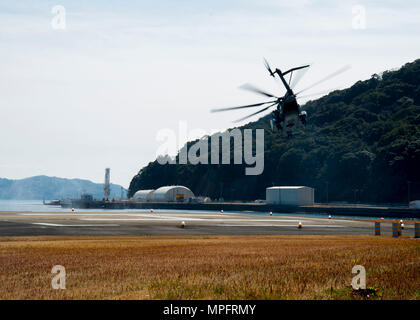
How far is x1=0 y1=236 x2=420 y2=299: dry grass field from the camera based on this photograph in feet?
42.9

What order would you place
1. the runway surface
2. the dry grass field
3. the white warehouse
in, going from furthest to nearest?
1. the white warehouse
2. the runway surface
3. the dry grass field

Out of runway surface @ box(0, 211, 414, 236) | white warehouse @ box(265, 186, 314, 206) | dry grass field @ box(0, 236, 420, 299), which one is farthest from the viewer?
white warehouse @ box(265, 186, 314, 206)

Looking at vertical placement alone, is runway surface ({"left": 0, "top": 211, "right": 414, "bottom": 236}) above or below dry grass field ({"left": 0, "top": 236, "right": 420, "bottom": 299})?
below

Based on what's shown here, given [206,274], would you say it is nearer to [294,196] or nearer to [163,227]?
[163,227]

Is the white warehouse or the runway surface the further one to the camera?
the white warehouse

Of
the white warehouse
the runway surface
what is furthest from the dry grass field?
the white warehouse

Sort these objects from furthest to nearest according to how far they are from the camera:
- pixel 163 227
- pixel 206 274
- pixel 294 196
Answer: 1. pixel 294 196
2. pixel 163 227
3. pixel 206 274

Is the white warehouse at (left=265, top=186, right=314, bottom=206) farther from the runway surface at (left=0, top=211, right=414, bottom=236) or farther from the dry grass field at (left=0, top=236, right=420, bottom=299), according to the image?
the dry grass field at (left=0, top=236, right=420, bottom=299)

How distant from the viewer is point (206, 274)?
16.6 m

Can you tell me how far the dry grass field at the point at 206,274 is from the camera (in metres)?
13.1

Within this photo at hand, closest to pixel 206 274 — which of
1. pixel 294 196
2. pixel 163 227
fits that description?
pixel 163 227
